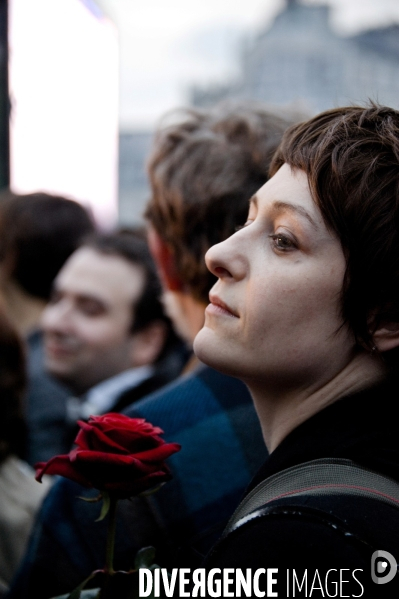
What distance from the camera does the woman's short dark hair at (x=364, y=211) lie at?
1.24 metres

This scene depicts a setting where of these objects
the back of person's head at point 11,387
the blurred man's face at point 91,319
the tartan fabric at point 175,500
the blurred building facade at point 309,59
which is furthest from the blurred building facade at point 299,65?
the tartan fabric at point 175,500

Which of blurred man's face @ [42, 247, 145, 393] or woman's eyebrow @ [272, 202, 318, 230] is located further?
blurred man's face @ [42, 247, 145, 393]

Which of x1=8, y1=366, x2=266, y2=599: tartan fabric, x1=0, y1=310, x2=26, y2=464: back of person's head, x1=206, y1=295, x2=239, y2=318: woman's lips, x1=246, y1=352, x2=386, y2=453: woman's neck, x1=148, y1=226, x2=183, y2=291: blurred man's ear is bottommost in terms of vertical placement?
x1=0, y1=310, x2=26, y2=464: back of person's head

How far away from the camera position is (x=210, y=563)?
1091mm

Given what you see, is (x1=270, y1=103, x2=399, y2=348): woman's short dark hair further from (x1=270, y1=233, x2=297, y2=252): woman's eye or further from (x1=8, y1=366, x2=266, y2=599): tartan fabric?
(x1=8, y1=366, x2=266, y2=599): tartan fabric

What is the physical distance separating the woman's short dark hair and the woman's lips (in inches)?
7.9

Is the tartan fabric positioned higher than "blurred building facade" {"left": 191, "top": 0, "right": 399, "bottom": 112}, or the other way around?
the tartan fabric

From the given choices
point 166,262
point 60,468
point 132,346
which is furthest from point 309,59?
point 60,468

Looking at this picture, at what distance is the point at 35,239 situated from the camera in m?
3.77

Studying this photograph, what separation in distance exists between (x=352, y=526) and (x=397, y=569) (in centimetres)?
8

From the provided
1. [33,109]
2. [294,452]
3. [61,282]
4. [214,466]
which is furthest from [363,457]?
[33,109]

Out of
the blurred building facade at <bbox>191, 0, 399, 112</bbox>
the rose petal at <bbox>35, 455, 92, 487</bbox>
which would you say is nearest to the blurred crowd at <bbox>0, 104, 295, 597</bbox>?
the rose petal at <bbox>35, 455, 92, 487</bbox>

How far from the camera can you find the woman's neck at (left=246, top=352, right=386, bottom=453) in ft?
4.27

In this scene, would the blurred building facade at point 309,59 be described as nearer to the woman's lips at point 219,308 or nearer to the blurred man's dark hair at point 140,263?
the blurred man's dark hair at point 140,263
